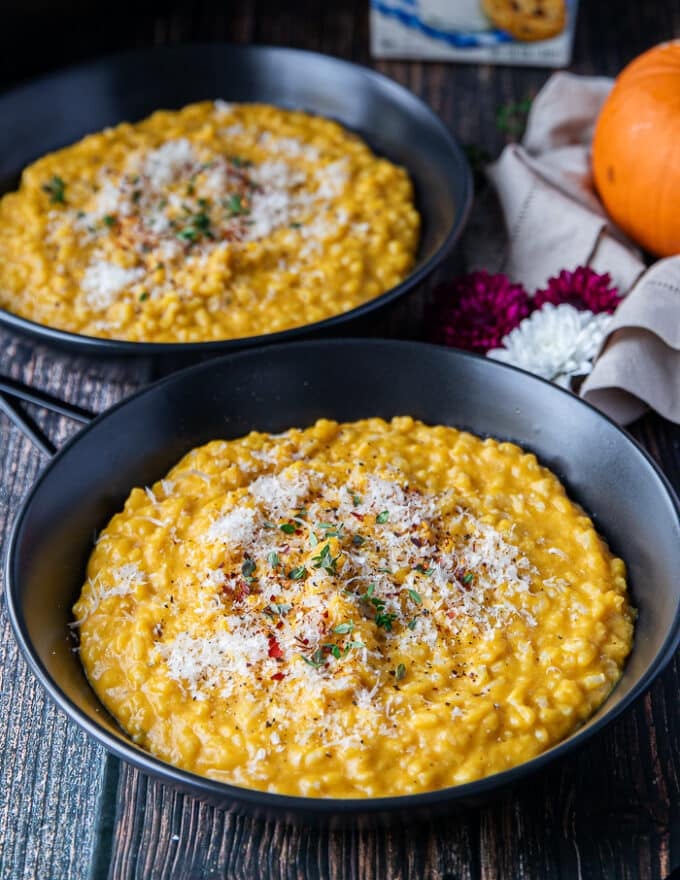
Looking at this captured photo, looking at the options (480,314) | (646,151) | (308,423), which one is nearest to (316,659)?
(308,423)

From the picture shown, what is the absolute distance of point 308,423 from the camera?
347 centimetres

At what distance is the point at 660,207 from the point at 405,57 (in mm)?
1812

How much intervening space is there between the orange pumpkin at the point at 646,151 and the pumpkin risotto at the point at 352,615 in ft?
4.11

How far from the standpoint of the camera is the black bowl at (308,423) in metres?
2.68

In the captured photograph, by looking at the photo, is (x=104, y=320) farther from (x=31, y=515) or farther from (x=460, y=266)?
(x=460, y=266)

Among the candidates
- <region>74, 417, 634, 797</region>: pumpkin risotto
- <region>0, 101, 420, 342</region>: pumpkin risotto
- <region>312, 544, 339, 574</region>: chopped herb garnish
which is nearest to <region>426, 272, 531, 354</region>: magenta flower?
<region>0, 101, 420, 342</region>: pumpkin risotto

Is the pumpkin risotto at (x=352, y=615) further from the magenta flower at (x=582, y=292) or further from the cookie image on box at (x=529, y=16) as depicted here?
the cookie image on box at (x=529, y=16)

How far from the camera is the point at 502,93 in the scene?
5125 mm

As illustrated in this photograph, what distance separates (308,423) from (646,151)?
1542 millimetres

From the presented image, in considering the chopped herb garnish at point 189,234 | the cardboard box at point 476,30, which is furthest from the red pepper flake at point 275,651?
the cardboard box at point 476,30

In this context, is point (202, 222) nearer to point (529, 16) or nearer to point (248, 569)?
point (248, 569)

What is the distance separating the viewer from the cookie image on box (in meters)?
4.84

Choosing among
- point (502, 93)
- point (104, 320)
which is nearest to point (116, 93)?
point (104, 320)

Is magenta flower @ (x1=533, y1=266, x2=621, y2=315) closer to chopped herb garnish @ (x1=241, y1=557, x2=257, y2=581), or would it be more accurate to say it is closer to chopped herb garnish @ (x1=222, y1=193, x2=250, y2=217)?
chopped herb garnish @ (x1=222, y1=193, x2=250, y2=217)
